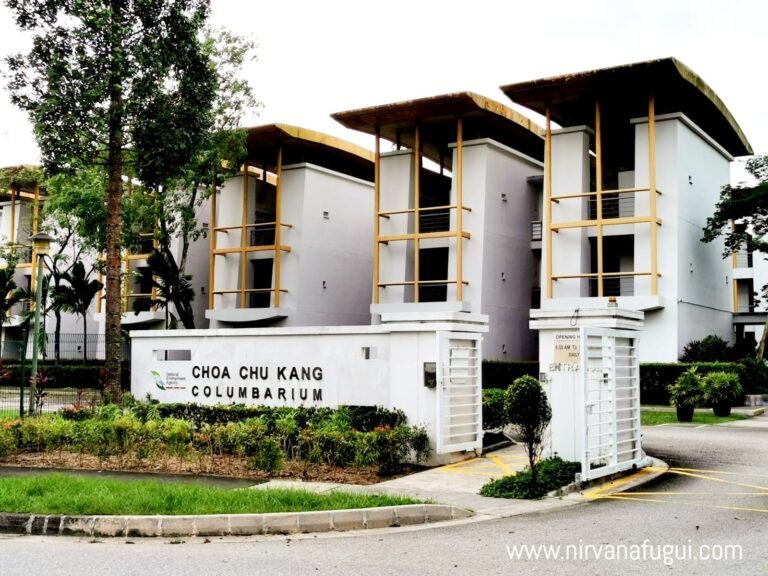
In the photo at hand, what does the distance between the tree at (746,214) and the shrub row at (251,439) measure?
20.5 meters

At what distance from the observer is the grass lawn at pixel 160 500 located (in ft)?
29.5

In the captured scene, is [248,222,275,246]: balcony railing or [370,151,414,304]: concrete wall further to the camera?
[248,222,275,246]: balcony railing

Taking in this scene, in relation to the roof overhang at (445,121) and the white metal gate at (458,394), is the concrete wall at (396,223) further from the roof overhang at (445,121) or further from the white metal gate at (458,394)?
the white metal gate at (458,394)

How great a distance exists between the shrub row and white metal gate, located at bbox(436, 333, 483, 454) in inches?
20.0

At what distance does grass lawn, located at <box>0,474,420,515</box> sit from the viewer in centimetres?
900

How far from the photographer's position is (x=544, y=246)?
98.5ft

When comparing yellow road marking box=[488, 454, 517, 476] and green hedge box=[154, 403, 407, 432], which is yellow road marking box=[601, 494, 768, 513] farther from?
green hedge box=[154, 403, 407, 432]

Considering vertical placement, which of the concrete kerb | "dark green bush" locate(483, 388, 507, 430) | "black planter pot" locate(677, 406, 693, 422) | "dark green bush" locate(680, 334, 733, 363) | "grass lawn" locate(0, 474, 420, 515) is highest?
"dark green bush" locate(680, 334, 733, 363)

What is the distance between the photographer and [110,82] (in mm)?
22094

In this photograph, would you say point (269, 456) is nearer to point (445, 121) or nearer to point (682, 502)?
point (682, 502)

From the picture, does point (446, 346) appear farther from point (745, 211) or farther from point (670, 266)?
point (745, 211)

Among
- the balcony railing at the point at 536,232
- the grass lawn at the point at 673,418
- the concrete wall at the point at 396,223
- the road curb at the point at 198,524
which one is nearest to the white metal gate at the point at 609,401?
the road curb at the point at 198,524

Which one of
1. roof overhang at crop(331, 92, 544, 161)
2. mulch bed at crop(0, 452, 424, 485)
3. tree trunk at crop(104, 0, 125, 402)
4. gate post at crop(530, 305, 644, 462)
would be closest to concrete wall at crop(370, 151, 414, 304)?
roof overhang at crop(331, 92, 544, 161)

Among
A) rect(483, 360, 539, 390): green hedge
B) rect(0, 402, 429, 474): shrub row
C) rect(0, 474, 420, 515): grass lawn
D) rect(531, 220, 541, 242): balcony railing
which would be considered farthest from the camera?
rect(531, 220, 541, 242): balcony railing
